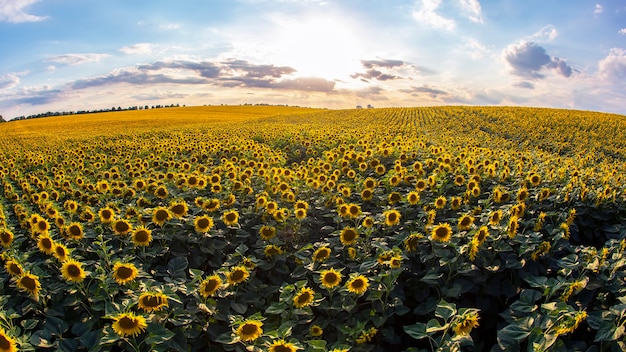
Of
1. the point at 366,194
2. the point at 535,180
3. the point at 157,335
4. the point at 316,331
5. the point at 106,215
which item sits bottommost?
the point at 316,331

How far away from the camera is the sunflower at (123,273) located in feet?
12.8

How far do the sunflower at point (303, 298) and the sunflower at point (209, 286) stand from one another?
2.66 ft

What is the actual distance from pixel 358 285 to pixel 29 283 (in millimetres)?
3332

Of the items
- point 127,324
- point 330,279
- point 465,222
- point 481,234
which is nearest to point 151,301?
point 127,324

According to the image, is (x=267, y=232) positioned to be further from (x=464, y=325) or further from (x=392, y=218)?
(x=464, y=325)

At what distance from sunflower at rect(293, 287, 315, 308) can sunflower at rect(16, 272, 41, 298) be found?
103 inches

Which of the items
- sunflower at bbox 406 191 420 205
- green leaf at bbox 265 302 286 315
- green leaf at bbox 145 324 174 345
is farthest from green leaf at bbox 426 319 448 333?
sunflower at bbox 406 191 420 205

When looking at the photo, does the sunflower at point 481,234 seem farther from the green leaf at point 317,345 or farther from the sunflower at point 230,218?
the sunflower at point 230,218

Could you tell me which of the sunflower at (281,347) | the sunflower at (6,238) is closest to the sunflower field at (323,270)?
the sunflower at (281,347)

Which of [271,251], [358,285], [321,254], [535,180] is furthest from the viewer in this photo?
[535,180]

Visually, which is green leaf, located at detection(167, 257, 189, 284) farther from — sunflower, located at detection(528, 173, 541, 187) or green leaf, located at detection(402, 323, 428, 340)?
sunflower, located at detection(528, 173, 541, 187)

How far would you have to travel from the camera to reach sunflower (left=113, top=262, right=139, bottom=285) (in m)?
3.91

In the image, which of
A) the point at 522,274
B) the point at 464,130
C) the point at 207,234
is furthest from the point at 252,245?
the point at 464,130

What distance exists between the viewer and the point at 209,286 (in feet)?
12.8
